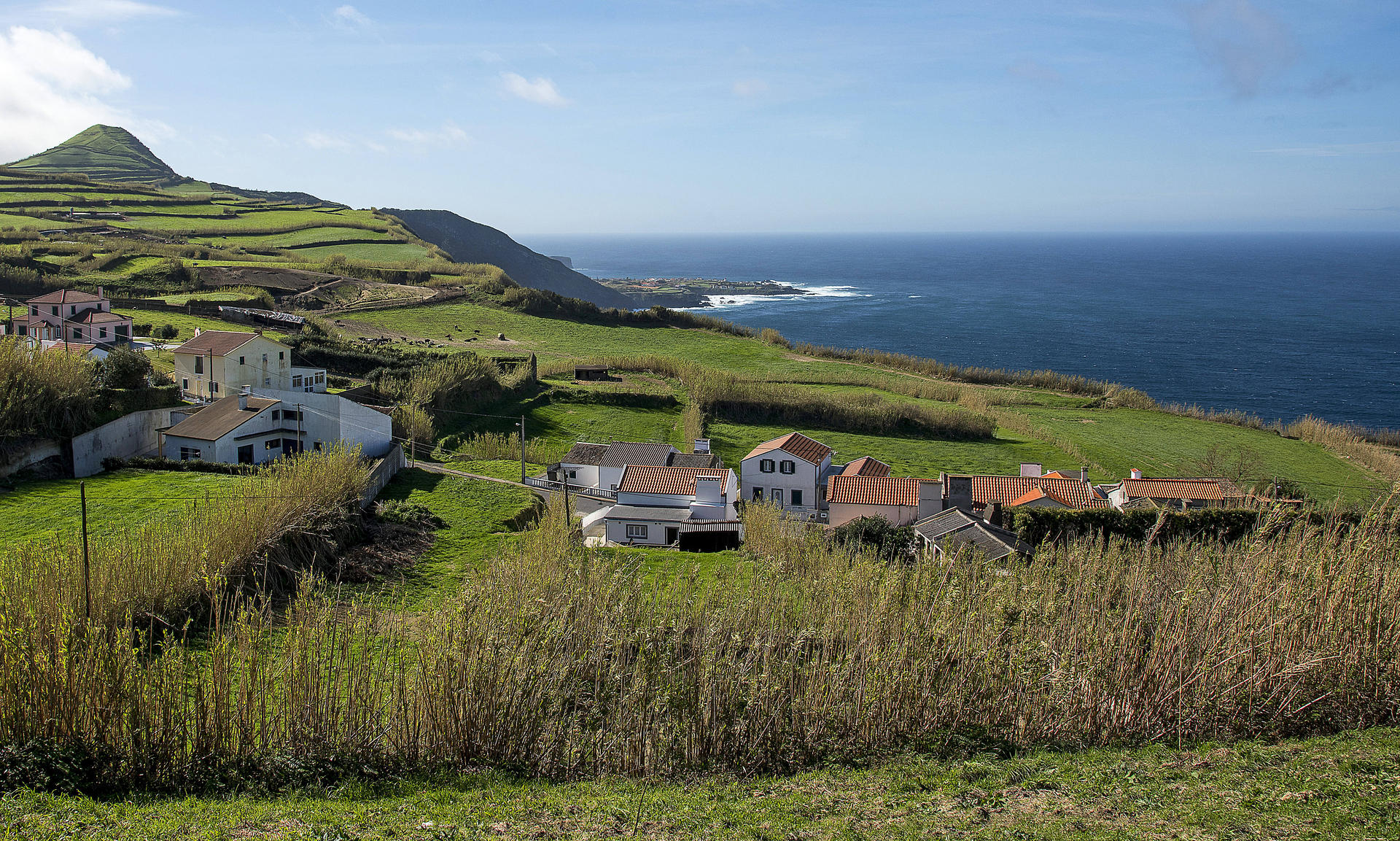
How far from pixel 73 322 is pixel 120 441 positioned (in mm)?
15319

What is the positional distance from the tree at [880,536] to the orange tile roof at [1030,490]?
5567 millimetres

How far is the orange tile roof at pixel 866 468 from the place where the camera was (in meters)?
29.9

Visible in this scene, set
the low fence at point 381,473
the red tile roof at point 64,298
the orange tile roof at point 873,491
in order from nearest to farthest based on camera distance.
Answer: the low fence at point 381,473 < the orange tile roof at point 873,491 < the red tile roof at point 64,298

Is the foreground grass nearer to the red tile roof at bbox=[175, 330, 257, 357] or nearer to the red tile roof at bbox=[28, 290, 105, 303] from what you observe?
the red tile roof at bbox=[175, 330, 257, 357]

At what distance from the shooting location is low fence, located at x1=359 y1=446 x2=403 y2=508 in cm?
2064

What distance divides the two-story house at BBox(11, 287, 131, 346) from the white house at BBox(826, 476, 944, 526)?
27863 mm

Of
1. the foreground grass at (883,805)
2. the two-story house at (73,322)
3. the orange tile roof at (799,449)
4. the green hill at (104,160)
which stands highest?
the green hill at (104,160)

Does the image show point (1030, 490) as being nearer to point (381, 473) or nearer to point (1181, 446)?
point (1181, 446)

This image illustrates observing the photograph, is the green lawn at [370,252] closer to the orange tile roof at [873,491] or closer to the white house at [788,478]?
the white house at [788,478]

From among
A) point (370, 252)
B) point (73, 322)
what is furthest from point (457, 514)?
point (370, 252)

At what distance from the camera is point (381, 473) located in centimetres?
2352

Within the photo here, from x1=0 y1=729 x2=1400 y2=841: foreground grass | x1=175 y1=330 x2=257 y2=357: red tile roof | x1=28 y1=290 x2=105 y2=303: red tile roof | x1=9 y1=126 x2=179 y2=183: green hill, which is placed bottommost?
x1=0 y1=729 x2=1400 y2=841: foreground grass

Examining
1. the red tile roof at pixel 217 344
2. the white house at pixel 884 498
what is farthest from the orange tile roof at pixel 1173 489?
the red tile roof at pixel 217 344

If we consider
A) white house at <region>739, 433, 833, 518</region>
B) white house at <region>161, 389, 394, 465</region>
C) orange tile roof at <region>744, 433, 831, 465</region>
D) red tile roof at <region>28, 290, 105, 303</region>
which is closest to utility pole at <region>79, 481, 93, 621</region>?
white house at <region>161, 389, 394, 465</region>
